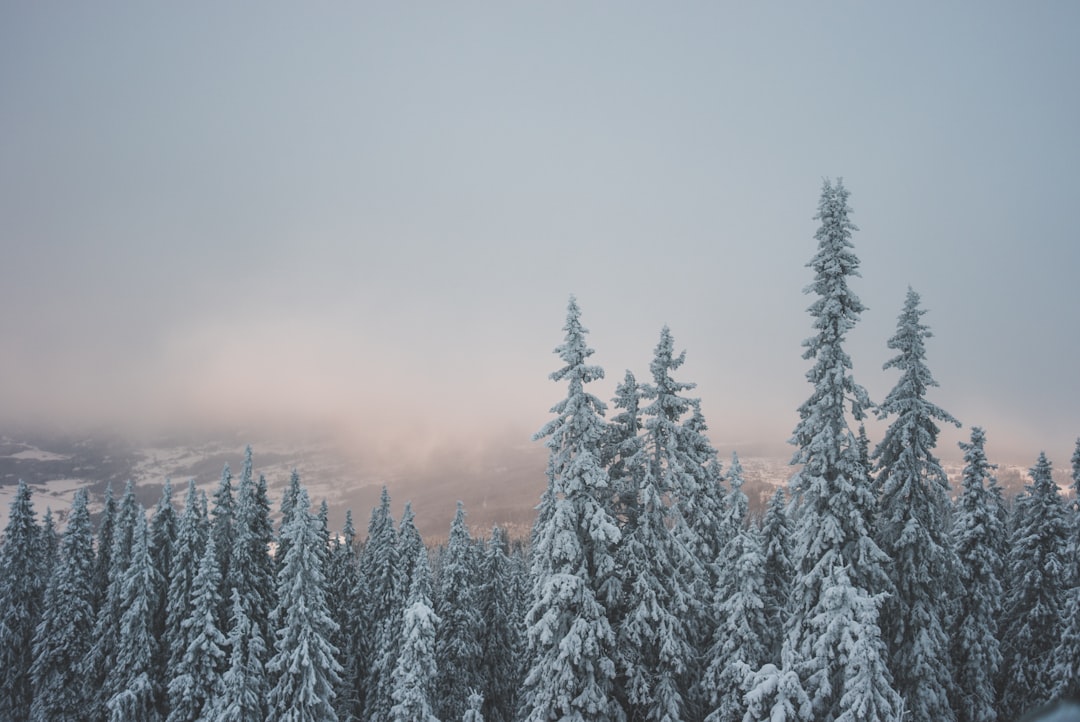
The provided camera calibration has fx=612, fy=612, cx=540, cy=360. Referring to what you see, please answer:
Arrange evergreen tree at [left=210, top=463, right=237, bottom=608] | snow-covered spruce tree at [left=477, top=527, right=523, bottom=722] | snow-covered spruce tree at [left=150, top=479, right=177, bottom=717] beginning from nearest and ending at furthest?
snow-covered spruce tree at [left=150, top=479, right=177, bottom=717]
evergreen tree at [left=210, top=463, right=237, bottom=608]
snow-covered spruce tree at [left=477, top=527, right=523, bottom=722]

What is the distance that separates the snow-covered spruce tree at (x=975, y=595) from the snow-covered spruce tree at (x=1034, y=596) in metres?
1.68

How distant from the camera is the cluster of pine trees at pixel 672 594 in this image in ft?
72.2

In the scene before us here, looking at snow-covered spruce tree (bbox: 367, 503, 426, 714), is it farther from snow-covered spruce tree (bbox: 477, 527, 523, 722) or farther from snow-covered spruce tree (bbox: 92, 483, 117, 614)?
snow-covered spruce tree (bbox: 92, 483, 117, 614)

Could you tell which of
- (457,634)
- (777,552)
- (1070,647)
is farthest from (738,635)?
(457,634)

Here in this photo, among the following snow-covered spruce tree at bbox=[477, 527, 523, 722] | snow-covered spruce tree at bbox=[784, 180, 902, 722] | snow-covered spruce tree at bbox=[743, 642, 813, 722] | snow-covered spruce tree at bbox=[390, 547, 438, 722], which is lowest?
snow-covered spruce tree at bbox=[477, 527, 523, 722]

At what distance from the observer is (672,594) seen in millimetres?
24734

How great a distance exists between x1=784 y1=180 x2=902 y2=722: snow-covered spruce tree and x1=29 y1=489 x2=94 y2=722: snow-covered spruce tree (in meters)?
46.2

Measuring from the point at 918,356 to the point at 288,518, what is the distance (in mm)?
43273

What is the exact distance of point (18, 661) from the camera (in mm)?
44531

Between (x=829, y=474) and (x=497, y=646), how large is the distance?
1286 inches

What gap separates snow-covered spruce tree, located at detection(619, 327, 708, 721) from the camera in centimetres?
2342

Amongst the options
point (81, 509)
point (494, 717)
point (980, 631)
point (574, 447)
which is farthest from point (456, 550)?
point (980, 631)

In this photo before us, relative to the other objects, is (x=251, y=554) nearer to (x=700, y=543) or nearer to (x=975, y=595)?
(x=700, y=543)

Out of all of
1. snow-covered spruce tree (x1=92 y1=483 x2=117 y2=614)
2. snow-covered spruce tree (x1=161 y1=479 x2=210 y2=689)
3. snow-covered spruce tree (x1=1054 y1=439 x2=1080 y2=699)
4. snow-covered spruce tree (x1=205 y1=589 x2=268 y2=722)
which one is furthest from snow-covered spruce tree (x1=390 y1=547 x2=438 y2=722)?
snow-covered spruce tree (x1=92 y1=483 x2=117 y2=614)
